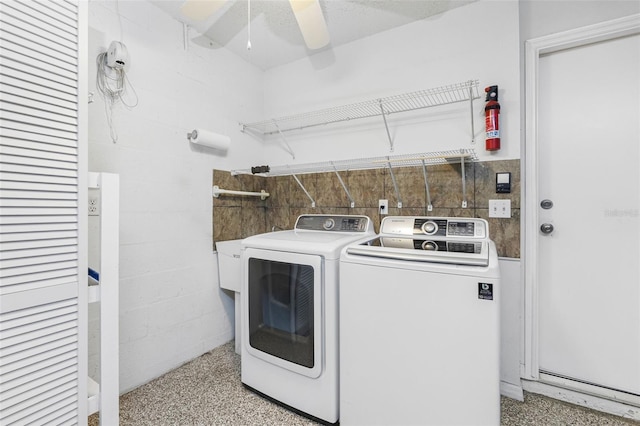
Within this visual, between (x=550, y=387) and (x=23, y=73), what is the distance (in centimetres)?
304

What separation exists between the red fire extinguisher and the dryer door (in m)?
1.28

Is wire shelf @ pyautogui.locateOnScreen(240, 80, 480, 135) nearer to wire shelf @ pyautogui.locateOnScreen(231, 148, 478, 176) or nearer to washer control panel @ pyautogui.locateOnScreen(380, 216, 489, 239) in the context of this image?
wire shelf @ pyautogui.locateOnScreen(231, 148, 478, 176)

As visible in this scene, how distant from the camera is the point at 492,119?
1840mm

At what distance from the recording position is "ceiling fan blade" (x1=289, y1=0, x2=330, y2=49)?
156 cm

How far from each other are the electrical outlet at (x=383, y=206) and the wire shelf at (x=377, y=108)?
630 millimetres

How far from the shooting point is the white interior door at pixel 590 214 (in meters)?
1.75

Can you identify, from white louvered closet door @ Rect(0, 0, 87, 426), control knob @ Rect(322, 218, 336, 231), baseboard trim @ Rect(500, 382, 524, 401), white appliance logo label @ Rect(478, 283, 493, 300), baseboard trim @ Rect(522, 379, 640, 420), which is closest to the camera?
white louvered closet door @ Rect(0, 0, 87, 426)

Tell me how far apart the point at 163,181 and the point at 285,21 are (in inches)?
56.5

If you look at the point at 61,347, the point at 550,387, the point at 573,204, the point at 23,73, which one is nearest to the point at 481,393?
the point at 550,387

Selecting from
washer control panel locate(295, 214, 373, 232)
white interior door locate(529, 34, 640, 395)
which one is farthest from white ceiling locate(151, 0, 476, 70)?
washer control panel locate(295, 214, 373, 232)

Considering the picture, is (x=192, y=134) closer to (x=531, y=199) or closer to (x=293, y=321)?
(x=293, y=321)

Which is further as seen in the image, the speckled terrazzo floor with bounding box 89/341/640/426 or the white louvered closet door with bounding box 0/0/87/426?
the speckled terrazzo floor with bounding box 89/341/640/426

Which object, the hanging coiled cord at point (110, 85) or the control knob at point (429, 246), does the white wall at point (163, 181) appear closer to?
the hanging coiled cord at point (110, 85)

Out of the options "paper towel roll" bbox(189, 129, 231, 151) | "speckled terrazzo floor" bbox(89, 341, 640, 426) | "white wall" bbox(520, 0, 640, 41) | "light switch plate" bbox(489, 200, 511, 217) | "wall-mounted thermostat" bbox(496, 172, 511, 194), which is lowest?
"speckled terrazzo floor" bbox(89, 341, 640, 426)
